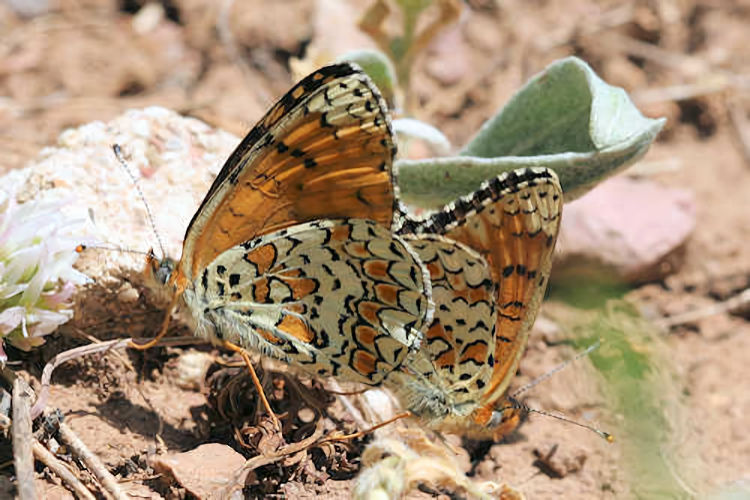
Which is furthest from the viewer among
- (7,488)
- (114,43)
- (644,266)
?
(114,43)

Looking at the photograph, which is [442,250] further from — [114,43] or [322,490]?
[114,43]

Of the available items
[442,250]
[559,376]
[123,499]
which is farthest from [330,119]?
[559,376]

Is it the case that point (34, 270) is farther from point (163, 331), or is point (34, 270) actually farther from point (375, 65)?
point (375, 65)

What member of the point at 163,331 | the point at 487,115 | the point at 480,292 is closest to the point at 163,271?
the point at 163,331

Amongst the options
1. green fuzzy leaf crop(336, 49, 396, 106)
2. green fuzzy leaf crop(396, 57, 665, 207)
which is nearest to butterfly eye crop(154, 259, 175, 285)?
green fuzzy leaf crop(396, 57, 665, 207)

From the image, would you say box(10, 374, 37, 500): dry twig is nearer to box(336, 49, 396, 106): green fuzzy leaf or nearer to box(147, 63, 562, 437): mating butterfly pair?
box(147, 63, 562, 437): mating butterfly pair

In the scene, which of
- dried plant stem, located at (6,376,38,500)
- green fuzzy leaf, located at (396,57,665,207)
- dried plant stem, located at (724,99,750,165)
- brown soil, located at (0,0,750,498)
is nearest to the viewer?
dried plant stem, located at (6,376,38,500)

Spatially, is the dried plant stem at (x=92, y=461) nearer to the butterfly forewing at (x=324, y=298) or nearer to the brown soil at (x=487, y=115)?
the brown soil at (x=487, y=115)

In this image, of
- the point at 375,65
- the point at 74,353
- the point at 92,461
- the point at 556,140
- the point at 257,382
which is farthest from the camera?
the point at 375,65
